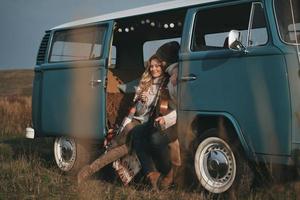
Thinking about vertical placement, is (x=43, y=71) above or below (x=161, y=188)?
above

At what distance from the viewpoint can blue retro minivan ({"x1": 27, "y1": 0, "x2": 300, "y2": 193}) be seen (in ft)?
17.0

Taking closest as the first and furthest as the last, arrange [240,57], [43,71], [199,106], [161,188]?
[240,57], [199,106], [161,188], [43,71]

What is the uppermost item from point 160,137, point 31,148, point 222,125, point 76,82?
point 76,82

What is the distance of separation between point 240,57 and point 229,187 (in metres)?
1.33

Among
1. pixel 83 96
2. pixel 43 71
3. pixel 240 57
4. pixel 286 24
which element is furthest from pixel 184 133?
pixel 43 71

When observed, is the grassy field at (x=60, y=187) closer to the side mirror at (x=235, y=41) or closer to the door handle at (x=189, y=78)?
the door handle at (x=189, y=78)

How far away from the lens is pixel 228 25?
6.73m

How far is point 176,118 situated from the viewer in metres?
6.28

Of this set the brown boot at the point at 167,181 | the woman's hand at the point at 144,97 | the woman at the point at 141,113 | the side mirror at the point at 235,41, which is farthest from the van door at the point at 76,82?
the side mirror at the point at 235,41

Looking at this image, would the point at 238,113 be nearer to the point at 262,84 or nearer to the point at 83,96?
the point at 262,84

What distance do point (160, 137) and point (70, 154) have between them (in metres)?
2.30

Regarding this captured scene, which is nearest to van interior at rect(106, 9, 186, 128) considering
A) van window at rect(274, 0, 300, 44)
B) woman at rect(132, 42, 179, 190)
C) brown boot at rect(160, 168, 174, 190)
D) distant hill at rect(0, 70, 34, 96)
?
woman at rect(132, 42, 179, 190)

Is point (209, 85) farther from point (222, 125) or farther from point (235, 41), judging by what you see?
point (235, 41)

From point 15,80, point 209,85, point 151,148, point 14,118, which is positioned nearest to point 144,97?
point 151,148
